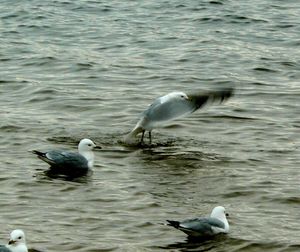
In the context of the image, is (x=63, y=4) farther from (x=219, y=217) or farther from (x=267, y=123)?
(x=219, y=217)

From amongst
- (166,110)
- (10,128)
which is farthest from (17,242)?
(10,128)

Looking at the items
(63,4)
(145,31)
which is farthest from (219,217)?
(63,4)

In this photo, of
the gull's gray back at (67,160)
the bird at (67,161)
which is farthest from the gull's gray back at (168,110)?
the gull's gray back at (67,160)

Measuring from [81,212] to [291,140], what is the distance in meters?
4.26

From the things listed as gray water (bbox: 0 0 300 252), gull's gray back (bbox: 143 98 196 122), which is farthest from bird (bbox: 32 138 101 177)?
gull's gray back (bbox: 143 98 196 122)

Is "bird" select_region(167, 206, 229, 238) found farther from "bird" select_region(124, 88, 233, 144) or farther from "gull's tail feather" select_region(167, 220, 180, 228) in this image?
"bird" select_region(124, 88, 233, 144)

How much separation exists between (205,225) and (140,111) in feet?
19.6

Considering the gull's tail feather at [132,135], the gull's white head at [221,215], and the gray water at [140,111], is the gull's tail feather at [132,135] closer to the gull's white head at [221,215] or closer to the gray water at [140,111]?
the gray water at [140,111]

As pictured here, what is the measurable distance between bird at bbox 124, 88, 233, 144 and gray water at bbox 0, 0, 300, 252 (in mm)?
299

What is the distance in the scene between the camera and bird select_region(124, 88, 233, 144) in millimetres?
14516

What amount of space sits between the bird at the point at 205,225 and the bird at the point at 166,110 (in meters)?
3.98

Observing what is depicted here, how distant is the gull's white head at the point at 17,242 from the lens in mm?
9470

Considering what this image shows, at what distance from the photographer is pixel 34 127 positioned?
15.1 meters

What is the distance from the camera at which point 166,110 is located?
1455 centimetres
